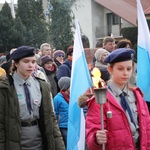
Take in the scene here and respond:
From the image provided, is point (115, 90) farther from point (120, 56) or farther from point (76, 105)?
point (76, 105)

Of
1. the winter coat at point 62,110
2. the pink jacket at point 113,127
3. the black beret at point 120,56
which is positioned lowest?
the winter coat at point 62,110

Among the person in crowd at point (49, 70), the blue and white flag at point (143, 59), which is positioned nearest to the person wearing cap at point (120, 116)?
the blue and white flag at point (143, 59)

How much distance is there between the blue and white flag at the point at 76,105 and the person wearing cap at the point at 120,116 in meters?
0.91

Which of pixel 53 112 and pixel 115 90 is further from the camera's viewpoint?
pixel 53 112

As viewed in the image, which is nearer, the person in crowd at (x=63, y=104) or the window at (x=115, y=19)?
the person in crowd at (x=63, y=104)

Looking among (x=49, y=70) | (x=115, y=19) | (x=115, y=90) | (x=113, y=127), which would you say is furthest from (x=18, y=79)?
(x=115, y=19)

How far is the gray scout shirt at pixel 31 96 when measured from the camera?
3.99 meters

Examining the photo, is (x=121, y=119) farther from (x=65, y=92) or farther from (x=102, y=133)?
(x=65, y=92)

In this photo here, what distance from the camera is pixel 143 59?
5.12 meters

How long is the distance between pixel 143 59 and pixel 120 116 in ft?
7.02

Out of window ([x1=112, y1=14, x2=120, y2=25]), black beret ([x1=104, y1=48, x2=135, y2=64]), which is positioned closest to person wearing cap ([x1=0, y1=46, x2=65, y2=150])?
black beret ([x1=104, y1=48, x2=135, y2=64])

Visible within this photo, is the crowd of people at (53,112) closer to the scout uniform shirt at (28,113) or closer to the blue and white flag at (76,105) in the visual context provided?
the scout uniform shirt at (28,113)

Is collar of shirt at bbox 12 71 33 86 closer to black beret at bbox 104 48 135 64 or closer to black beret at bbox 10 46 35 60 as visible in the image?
black beret at bbox 10 46 35 60

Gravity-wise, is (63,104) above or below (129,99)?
below
